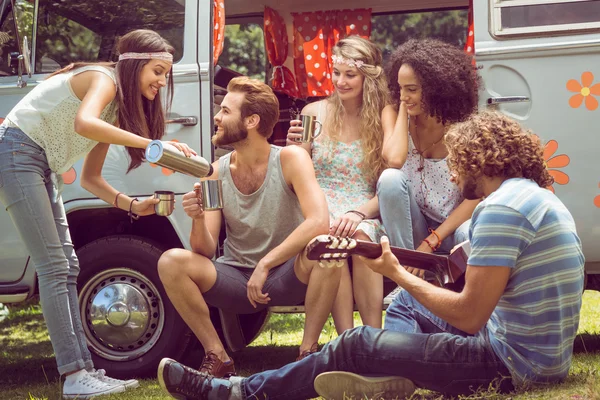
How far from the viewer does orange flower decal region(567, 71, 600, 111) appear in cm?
403

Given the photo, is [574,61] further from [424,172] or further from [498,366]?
[498,366]

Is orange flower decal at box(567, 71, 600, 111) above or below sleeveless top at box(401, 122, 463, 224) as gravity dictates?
above

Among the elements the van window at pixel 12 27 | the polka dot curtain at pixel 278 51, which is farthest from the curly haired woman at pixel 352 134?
the van window at pixel 12 27

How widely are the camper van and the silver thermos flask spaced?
0.78 m

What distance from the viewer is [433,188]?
13.9ft

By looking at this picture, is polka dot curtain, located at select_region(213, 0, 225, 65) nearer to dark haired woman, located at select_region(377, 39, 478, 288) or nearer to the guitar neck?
dark haired woman, located at select_region(377, 39, 478, 288)

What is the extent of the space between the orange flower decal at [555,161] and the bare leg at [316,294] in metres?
1.16

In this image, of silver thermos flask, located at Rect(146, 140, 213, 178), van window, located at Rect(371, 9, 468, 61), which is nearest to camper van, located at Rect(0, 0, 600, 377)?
silver thermos flask, located at Rect(146, 140, 213, 178)

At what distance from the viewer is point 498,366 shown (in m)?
2.93

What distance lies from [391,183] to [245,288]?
845 mm

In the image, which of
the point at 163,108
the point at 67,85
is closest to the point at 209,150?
the point at 163,108

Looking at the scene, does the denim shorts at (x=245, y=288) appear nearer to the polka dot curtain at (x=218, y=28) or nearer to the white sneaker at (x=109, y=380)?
the white sneaker at (x=109, y=380)

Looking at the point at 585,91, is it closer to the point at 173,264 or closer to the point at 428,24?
the point at 173,264

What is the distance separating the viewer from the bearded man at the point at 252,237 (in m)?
3.83
